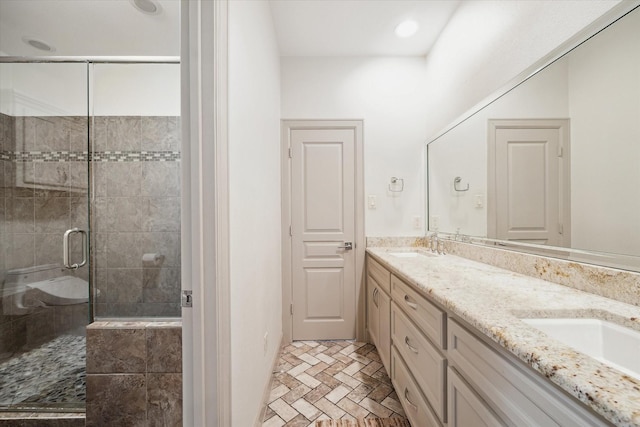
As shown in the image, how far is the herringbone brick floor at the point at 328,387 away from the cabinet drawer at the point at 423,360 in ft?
1.37

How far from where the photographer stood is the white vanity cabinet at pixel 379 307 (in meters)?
1.72

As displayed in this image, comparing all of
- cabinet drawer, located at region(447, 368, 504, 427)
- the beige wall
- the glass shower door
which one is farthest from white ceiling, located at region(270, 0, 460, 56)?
cabinet drawer, located at region(447, 368, 504, 427)

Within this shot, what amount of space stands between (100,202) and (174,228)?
0.60 m

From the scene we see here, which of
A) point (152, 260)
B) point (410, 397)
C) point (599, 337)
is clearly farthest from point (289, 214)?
point (599, 337)

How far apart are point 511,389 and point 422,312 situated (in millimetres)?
523

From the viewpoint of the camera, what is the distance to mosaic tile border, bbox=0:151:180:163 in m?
1.82

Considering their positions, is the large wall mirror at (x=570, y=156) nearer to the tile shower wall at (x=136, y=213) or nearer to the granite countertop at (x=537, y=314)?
the granite countertop at (x=537, y=314)

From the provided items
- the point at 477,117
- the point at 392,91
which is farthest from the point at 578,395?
the point at 392,91

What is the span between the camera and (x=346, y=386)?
1.73m

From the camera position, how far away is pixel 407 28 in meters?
2.08

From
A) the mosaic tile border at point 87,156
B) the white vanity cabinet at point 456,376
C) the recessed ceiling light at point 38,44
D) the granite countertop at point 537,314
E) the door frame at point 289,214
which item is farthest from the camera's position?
the door frame at point 289,214

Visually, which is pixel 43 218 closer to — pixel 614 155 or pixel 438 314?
pixel 438 314

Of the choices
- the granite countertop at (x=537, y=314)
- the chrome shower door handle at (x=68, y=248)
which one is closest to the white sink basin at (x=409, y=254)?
the granite countertop at (x=537, y=314)

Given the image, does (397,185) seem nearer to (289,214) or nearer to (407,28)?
(289,214)
